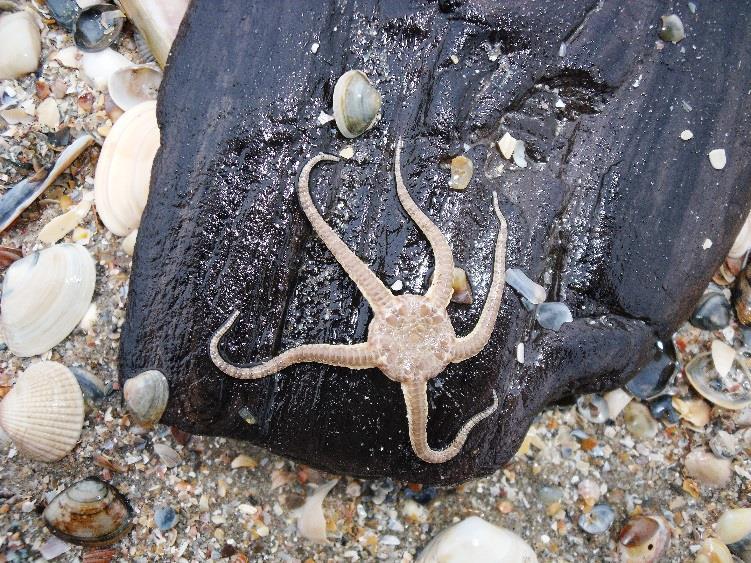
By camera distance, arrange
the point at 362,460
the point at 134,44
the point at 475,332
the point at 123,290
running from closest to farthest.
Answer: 1. the point at 475,332
2. the point at 362,460
3. the point at 123,290
4. the point at 134,44

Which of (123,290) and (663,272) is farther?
(123,290)

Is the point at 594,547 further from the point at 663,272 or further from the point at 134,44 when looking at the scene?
the point at 134,44

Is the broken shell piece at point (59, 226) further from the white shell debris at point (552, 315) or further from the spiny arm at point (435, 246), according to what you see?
the white shell debris at point (552, 315)

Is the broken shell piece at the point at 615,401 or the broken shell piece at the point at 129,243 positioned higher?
the broken shell piece at the point at 129,243

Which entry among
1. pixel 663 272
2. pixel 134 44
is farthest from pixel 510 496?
pixel 134 44

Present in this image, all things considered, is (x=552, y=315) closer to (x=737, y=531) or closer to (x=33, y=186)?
(x=737, y=531)

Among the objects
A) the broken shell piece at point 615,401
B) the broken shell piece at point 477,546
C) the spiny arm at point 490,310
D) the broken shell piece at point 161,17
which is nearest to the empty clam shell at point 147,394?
the spiny arm at point 490,310
